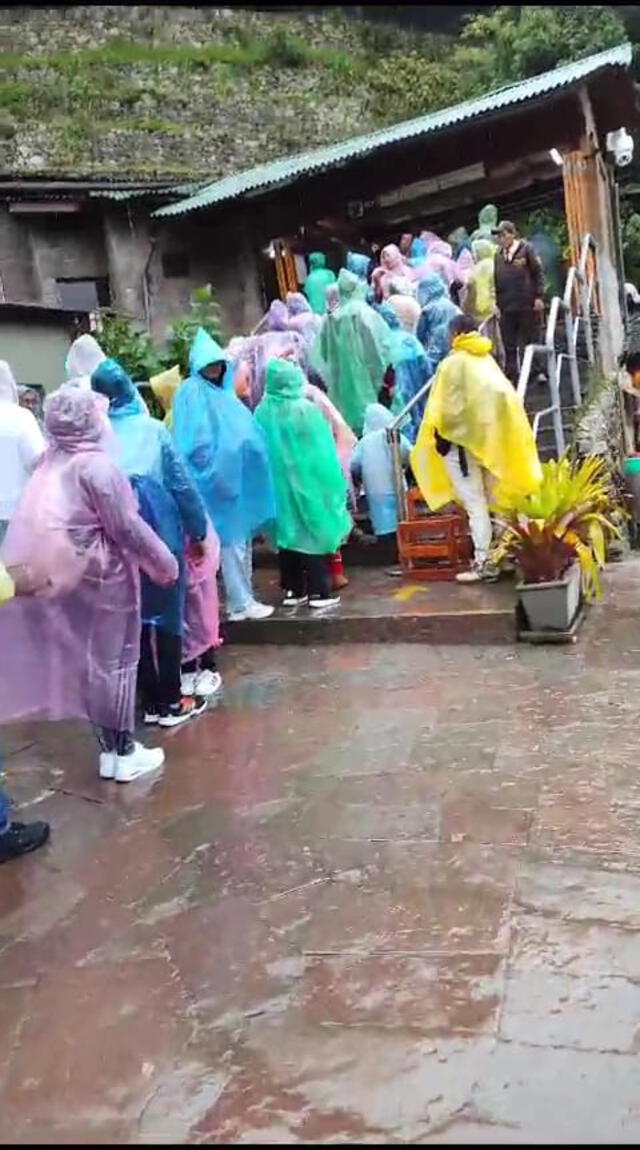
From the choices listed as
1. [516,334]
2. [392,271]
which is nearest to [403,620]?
[516,334]

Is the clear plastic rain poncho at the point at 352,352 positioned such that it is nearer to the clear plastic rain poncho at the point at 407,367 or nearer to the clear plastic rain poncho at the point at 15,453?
the clear plastic rain poncho at the point at 407,367

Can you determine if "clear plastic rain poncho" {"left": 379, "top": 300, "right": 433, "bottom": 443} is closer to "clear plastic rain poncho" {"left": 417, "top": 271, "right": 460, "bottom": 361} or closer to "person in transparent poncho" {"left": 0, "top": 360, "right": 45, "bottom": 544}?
"clear plastic rain poncho" {"left": 417, "top": 271, "right": 460, "bottom": 361}

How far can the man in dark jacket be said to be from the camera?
8.86 meters

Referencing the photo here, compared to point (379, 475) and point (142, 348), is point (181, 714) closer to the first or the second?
point (379, 475)

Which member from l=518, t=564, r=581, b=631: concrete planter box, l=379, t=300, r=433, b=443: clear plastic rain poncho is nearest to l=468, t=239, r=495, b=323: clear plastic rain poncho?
l=379, t=300, r=433, b=443: clear plastic rain poncho

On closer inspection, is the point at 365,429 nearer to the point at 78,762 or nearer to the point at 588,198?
the point at 78,762

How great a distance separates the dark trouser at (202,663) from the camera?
557 centimetres

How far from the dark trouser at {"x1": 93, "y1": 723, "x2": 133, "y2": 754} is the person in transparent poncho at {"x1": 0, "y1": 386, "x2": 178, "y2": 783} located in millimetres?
132

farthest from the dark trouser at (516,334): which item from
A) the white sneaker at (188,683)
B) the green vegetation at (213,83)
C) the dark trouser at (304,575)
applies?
the green vegetation at (213,83)

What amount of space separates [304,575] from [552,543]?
5.17 ft

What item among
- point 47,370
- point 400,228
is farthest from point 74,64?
point 47,370

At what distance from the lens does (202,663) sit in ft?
18.6

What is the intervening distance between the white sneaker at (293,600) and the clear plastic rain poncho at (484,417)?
4.24 ft

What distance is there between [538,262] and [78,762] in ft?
19.8
